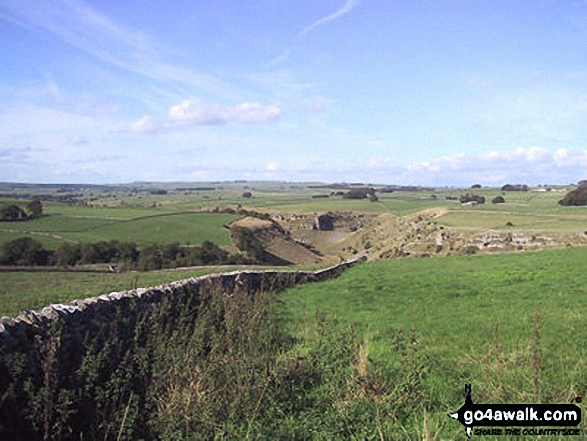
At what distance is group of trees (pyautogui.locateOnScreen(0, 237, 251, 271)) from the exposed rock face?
176 ft

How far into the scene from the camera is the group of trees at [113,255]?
45.6m

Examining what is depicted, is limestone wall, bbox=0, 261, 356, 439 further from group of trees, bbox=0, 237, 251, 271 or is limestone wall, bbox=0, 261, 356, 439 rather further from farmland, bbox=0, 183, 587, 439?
group of trees, bbox=0, 237, 251, 271

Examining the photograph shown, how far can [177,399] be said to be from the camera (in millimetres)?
6312

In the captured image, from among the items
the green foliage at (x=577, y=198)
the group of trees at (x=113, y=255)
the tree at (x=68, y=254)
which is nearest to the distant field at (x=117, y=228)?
the tree at (x=68, y=254)

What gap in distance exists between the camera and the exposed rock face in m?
110

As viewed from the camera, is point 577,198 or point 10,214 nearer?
point 10,214

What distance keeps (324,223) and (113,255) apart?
217 feet

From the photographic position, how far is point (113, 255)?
51469 mm

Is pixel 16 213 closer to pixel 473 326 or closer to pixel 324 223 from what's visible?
pixel 324 223

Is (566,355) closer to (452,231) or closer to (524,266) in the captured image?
(524,266)

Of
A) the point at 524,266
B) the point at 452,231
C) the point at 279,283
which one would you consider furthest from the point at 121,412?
the point at 452,231

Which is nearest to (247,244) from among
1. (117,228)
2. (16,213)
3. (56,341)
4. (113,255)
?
(113,255)

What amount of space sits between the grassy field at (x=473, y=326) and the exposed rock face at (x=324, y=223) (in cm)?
8523

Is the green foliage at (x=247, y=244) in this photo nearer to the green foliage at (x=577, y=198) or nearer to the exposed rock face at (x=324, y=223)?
the exposed rock face at (x=324, y=223)
